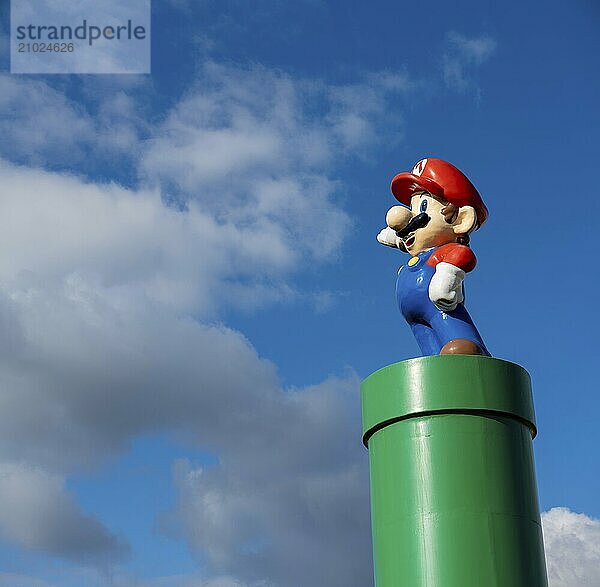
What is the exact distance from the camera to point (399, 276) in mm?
8312

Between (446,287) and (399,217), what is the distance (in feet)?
3.55

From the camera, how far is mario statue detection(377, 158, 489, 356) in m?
7.74

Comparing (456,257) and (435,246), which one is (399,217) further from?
(456,257)

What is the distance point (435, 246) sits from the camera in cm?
827

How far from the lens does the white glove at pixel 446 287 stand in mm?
7676

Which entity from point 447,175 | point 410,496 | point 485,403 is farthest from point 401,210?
point 410,496

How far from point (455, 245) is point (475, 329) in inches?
31.4

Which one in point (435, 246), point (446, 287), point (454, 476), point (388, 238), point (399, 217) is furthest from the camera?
point (388, 238)

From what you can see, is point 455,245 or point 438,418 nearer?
point 438,418

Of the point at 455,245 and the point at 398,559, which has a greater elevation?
the point at 455,245

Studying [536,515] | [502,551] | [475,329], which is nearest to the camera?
[502,551]

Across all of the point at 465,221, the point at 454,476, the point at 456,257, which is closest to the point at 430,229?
the point at 465,221

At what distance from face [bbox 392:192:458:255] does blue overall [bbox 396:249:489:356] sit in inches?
5.2

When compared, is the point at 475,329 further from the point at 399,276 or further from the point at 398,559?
the point at 398,559
